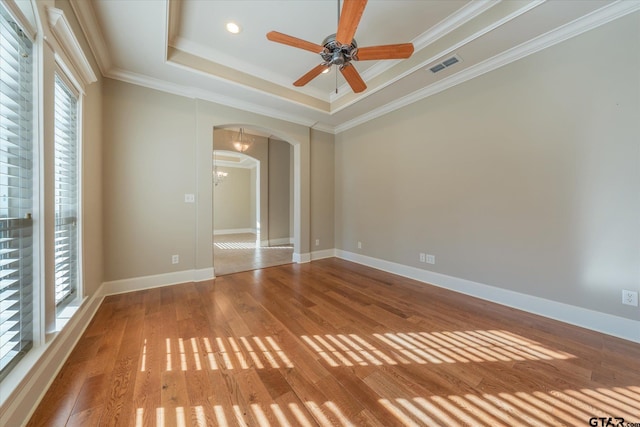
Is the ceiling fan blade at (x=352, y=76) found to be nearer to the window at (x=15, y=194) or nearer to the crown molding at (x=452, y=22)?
the crown molding at (x=452, y=22)

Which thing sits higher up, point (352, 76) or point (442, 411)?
point (352, 76)

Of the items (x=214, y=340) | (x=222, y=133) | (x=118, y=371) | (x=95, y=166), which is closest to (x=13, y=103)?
(x=95, y=166)

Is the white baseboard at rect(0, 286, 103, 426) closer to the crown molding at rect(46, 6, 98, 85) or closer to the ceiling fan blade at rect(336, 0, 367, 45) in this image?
the crown molding at rect(46, 6, 98, 85)

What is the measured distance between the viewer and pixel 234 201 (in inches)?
357

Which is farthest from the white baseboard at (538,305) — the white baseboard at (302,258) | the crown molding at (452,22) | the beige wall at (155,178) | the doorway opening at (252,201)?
the beige wall at (155,178)

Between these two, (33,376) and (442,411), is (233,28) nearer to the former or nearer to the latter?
(33,376)

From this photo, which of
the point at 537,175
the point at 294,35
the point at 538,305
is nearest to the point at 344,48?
the point at 294,35

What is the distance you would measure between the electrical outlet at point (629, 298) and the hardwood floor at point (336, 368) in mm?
327

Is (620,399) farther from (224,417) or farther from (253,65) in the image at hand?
(253,65)

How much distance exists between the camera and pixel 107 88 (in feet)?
9.39

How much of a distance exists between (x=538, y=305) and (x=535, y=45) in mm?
2630

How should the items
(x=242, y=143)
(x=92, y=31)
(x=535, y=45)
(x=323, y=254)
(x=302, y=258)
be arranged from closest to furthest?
(x=92, y=31), (x=535, y=45), (x=302, y=258), (x=323, y=254), (x=242, y=143)

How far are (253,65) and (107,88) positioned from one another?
1800 millimetres

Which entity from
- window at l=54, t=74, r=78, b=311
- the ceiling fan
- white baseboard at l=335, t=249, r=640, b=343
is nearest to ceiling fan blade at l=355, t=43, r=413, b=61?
the ceiling fan
